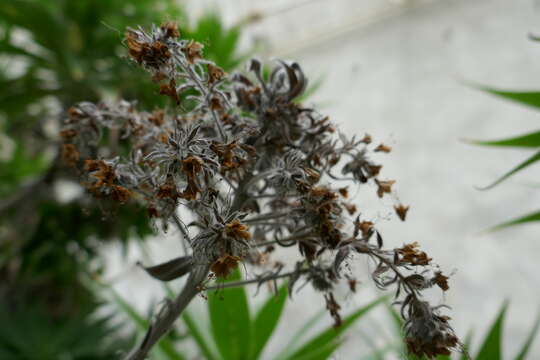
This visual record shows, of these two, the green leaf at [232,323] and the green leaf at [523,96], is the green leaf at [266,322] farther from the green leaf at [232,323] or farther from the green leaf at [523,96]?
the green leaf at [523,96]

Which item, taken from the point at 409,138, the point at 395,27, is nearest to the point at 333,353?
the point at 409,138

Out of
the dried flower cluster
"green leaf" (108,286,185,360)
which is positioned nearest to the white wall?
"green leaf" (108,286,185,360)

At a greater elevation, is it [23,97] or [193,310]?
[23,97]

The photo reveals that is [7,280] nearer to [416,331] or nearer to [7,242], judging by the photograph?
[7,242]

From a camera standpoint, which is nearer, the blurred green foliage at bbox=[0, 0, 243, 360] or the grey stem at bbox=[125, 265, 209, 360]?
the grey stem at bbox=[125, 265, 209, 360]

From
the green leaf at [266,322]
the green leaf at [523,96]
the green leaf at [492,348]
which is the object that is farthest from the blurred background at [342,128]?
the green leaf at [492,348]

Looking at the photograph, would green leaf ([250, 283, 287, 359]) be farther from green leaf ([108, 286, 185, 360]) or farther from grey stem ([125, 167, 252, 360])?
grey stem ([125, 167, 252, 360])

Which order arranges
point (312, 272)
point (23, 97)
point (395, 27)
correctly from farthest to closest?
point (395, 27), point (23, 97), point (312, 272)
